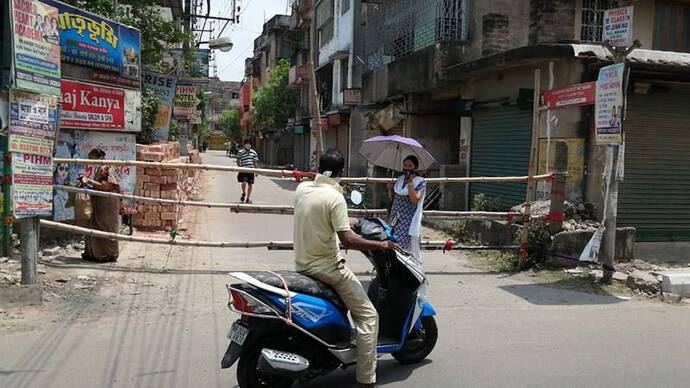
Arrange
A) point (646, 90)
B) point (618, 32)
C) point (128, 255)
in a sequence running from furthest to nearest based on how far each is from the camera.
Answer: point (646, 90), point (128, 255), point (618, 32)

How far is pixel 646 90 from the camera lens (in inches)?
414

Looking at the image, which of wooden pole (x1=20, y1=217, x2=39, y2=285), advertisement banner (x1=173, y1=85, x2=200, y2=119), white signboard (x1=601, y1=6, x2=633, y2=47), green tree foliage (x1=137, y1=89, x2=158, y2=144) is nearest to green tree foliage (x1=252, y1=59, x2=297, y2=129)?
advertisement banner (x1=173, y1=85, x2=200, y2=119)

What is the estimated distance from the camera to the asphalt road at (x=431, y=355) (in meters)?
4.89

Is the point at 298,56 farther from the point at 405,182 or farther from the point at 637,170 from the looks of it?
the point at 405,182

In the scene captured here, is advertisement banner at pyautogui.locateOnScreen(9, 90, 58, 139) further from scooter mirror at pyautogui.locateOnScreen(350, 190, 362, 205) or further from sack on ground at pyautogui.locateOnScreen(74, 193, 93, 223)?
scooter mirror at pyautogui.locateOnScreen(350, 190, 362, 205)

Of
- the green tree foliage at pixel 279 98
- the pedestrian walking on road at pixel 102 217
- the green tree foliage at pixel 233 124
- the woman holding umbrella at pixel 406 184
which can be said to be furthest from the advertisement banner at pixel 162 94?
the green tree foliage at pixel 233 124

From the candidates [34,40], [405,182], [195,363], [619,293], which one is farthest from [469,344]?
[34,40]

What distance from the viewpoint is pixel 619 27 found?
813 cm

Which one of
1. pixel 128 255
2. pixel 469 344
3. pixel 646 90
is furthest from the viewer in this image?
pixel 646 90

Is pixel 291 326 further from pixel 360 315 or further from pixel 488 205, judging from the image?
pixel 488 205

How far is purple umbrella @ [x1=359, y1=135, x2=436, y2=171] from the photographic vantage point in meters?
6.95

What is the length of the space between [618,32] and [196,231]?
817cm

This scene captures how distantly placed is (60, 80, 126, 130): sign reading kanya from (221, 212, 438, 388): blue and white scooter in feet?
21.8

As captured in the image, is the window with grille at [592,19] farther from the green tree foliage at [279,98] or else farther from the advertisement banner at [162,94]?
the green tree foliage at [279,98]
